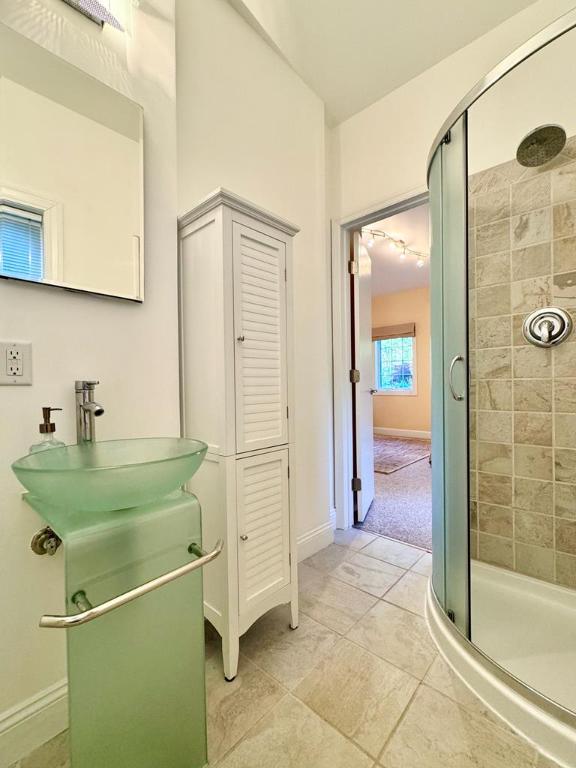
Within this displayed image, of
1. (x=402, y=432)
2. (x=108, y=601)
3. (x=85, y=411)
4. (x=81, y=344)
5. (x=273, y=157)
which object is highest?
(x=273, y=157)

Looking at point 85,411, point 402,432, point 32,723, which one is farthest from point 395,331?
point 32,723

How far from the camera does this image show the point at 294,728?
3.24ft

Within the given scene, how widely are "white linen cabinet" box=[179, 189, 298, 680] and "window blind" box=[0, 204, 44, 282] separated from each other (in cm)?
48

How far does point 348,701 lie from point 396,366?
17.9ft

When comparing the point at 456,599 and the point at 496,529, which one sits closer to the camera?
the point at 456,599

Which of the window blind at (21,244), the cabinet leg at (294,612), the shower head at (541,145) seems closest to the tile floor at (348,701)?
the cabinet leg at (294,612)

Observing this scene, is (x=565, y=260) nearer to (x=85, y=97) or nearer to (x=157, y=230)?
(x=157, y=230)

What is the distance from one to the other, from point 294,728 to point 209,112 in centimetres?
239

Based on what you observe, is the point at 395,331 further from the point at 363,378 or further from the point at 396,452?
the point at 363,378

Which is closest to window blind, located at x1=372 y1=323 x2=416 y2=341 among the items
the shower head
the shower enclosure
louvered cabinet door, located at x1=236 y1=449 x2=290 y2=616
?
the shower enclosure

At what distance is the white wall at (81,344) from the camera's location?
0.94 metres

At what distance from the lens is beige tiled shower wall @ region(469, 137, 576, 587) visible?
4.91ft

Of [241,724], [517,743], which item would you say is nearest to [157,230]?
[241,724]

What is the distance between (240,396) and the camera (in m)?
1.20
